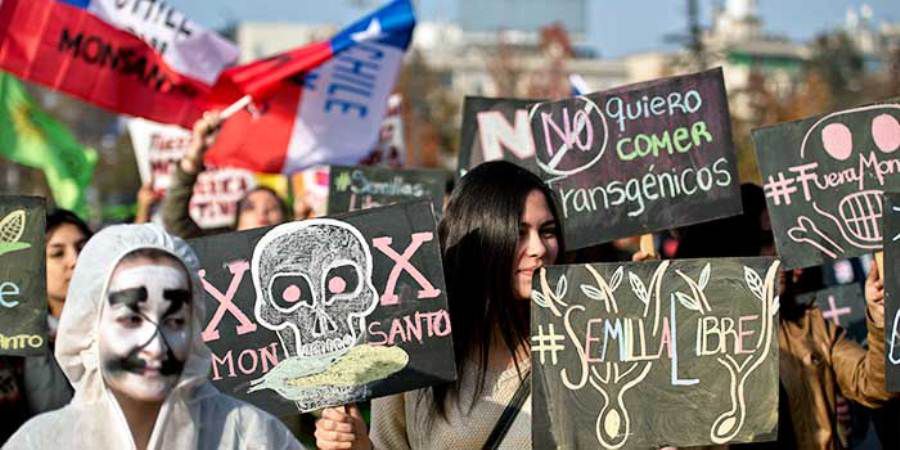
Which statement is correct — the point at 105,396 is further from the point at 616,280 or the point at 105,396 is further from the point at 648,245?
the point at 648,245

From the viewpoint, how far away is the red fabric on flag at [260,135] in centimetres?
1040

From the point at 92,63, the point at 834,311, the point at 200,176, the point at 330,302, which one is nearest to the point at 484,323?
the point at 330,302

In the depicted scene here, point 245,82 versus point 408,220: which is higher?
point 245,82

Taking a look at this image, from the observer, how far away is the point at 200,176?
12742 millimetres

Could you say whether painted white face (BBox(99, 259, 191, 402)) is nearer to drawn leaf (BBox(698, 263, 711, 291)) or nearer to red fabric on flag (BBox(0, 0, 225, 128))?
drawn leaf (BBox(698, 263, 711, 291))

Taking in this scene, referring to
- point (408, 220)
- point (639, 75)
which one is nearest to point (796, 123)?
point (408, 220)

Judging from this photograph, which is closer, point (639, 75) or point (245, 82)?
point (245, 82)

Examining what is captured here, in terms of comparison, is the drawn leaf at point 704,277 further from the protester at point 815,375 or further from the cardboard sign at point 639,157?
the cardboard sign at point 639,157

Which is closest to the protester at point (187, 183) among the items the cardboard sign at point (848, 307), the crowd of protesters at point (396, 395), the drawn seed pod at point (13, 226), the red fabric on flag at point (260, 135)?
the crowd of protesters at point (396, 395)

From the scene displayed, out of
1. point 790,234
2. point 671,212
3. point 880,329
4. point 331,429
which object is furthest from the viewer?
point 671,212

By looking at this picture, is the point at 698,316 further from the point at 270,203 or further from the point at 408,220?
the point at 270,203

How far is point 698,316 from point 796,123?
129 centimetres

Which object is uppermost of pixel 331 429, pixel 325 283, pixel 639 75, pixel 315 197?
pixel 639 75

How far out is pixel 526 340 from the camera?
491cm
